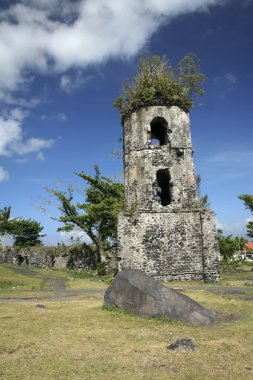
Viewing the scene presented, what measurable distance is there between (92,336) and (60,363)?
5.35ft

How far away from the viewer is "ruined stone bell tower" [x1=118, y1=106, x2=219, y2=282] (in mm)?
17453

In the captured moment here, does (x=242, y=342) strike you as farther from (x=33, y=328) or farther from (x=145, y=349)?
(x=33, y=328)

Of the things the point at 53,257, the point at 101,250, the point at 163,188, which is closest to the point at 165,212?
the point at 163,188

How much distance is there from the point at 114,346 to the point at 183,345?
3.75ft

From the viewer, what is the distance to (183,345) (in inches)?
245

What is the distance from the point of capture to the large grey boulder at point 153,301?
8.52 meters

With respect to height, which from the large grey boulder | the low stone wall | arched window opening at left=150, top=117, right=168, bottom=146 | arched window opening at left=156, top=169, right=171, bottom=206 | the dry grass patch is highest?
Answer: arched window opening at left=150, top=117, right=168, bottom=146

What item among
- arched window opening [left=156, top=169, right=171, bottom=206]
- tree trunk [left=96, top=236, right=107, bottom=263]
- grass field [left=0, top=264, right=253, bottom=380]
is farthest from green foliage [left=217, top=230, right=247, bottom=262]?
grass field [left=0, top=264, right=253, bottom=380]

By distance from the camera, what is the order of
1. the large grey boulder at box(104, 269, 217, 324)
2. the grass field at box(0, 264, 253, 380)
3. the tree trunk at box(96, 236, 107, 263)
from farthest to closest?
the tree trunk at box(96, 236, 107, 263), the large grey boulder at box(104, 269, 217, 324), the grass field at box(0, 264, 253, 380)

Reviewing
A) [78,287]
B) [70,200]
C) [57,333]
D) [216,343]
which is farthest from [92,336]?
[70,200]

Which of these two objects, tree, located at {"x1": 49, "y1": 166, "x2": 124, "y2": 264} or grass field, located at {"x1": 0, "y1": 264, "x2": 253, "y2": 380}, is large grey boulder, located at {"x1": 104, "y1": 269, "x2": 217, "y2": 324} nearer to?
grass field, located at {"x1": 0, "y1": 264, "x2": 253, "y2": 380}

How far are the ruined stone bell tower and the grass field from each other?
762 cm

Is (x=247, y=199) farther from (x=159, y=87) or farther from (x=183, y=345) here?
(x=183, y=345)

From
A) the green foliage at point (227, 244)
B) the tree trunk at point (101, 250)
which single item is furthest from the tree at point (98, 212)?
the green foliage at point (227, 244)
